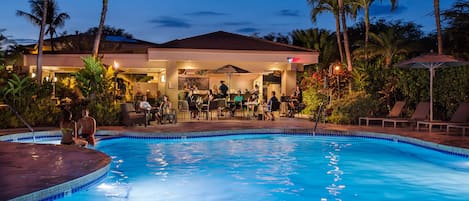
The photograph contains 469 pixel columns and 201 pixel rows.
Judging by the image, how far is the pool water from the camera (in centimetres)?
747

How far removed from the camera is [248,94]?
20406 millimetres

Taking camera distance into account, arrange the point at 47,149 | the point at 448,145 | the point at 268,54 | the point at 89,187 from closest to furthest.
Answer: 1. the point at 89,187
2. the point at 47,149
3. the point at 448,145
4. the point at 268,54

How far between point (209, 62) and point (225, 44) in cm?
102

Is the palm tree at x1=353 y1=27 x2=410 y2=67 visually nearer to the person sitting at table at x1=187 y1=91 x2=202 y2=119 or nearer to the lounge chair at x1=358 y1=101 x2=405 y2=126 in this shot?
the lounge chair at x1=358 y1=101 x2=405 y2=126

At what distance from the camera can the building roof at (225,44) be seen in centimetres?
1936

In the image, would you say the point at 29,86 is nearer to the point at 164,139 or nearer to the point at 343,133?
the point at 164,139

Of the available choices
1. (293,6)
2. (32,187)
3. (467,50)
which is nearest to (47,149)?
(32,187)

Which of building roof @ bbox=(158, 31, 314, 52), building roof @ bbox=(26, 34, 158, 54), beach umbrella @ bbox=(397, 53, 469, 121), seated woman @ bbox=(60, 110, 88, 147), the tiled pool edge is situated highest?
building roof @ bbox=(26, 34, 158, 54)

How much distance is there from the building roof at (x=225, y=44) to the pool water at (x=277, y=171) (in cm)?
684

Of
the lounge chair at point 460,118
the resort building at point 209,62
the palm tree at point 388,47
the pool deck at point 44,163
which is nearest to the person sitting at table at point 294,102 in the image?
the resort building at point 209,62

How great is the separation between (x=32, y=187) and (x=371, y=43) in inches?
753

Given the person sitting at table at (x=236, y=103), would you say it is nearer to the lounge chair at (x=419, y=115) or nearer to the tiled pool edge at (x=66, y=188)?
the lounge chair at (x=419, y=115)

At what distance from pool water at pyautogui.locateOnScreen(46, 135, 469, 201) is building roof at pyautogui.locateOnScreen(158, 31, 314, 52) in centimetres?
684

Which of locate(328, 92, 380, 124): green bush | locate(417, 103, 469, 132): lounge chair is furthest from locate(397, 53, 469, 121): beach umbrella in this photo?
locate(328, 92, 380, 124): green bush
